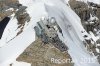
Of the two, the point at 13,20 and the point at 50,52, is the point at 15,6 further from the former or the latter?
the point at 50,52

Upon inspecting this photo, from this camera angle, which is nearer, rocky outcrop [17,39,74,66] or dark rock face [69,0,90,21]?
rocky outcrop [17,39,74,66]

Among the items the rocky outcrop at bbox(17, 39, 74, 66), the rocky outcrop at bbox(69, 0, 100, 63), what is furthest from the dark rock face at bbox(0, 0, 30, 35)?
the rocky outcrop at bbox(69, 0, 100, 63)

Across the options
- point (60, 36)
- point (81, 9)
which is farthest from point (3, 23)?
point (81, 9)

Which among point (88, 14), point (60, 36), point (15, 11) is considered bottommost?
point (60, 36)

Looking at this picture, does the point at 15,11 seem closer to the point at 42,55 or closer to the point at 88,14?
the point at 88,14

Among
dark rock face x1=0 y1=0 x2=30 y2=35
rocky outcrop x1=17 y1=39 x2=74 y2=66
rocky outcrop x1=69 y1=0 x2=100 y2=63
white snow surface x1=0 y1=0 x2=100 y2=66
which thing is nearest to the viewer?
rocky outcrop x1=17 y1=39 x2=74 y2=66

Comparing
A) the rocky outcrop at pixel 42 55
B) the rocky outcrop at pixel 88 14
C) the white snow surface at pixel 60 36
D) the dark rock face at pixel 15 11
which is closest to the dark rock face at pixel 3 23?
the white snow surface at pixel 60 36

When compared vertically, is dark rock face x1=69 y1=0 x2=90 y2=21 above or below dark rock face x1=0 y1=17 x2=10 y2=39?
above

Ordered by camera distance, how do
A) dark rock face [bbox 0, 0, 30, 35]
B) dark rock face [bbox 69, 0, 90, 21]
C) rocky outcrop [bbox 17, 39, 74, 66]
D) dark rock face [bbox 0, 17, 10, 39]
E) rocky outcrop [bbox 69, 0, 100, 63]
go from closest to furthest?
rocky outcrop [bbox 17, 39, 74, 66] → dark rock face [bbox 0, 17, 10, 39] → dark rock face [bbox 0, 0, 30, 35] → rocky outcrop [bbox 69, 0, 100, 63] → dark rock face [bbox 69, 0, 90, 21]

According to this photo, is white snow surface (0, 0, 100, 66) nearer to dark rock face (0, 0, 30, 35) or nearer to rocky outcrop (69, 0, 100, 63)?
dark rock face (0, 0, 30, 35)
